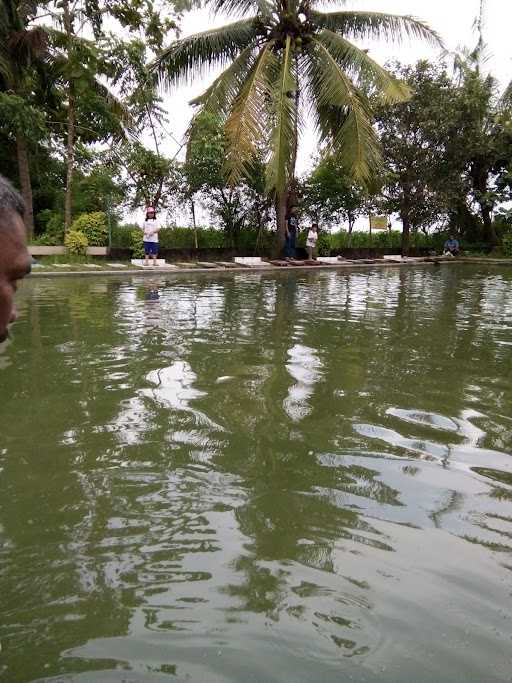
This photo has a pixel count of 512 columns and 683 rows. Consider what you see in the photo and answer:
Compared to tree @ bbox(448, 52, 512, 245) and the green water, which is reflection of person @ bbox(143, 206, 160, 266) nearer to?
the green water

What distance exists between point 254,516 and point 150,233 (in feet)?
51.5

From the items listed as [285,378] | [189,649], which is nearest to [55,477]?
[189,649]

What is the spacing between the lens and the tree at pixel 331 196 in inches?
953

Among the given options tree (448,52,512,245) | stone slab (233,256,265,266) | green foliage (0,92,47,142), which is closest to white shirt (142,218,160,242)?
stone slab (233,256,265,266)

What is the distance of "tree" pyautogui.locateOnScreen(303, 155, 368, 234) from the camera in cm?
2420

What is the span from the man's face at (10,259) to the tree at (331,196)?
75.9ft

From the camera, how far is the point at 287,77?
56.9 ft

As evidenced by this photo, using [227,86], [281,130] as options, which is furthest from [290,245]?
[227,86]

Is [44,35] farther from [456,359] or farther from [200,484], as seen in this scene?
[200,484]

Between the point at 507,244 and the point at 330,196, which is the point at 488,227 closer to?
the point at 507,244

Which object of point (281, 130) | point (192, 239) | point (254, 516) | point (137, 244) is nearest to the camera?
point (254, 516)

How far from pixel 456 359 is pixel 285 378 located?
6.47 ft

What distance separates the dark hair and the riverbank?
1417 cm

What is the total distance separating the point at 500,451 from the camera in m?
3.66
